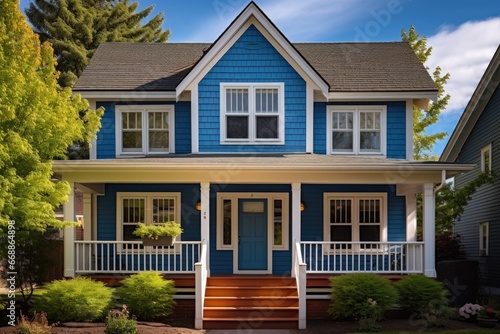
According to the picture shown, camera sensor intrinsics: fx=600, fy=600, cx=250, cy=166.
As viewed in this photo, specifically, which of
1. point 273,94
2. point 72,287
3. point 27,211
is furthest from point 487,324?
point 27,211

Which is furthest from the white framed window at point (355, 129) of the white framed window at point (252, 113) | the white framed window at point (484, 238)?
the white framed window at point (484, 238)

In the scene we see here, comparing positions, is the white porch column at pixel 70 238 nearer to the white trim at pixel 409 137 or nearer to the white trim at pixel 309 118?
the white trim at pixel 309 118

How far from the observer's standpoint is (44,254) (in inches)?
616

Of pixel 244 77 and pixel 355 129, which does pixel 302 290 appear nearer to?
pixel 355 129

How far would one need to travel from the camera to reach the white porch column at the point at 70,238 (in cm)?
1530

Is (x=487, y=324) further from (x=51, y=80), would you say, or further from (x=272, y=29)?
(x=51, y=80)

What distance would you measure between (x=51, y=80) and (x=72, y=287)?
5.02 meters

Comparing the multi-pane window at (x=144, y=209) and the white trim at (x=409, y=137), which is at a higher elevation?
the white trim at (x=409, y=137)

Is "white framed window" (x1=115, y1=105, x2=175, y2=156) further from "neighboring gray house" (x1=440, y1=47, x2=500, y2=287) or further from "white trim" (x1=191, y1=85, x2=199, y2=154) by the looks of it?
"neighboring gray house" (x1=440, y1=47, x2=500, y2=287)

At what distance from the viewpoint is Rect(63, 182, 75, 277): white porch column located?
1530 centimetres

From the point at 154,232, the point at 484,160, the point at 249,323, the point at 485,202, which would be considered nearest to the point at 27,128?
the point at 154,232

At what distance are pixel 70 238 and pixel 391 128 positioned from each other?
32.2ft

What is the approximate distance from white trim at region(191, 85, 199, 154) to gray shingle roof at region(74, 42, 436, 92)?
106cm

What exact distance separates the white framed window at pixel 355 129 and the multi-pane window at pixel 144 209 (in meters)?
5.09
